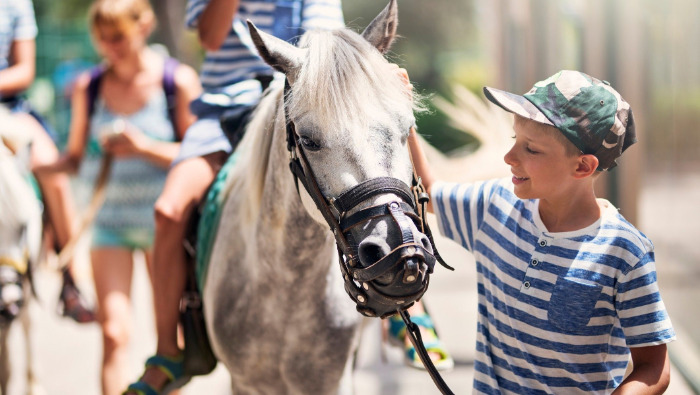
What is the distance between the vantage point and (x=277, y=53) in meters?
2.21

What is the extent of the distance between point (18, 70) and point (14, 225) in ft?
3.37

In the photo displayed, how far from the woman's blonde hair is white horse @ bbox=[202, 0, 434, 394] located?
1765 millimetres

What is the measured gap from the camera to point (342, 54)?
84.7 inches

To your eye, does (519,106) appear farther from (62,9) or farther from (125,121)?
(62,9)

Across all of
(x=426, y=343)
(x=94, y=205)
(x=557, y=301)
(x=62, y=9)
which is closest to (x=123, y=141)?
(x=94, y=205)

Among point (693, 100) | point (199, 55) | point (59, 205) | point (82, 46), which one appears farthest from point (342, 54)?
point (199, 55)

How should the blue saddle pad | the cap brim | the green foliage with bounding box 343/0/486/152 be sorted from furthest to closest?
the green foliage with bounding box 343/0/486/152, the blue saddle pad, the cap brim

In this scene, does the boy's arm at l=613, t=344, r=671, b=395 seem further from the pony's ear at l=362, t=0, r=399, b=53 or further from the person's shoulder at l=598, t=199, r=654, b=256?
the pony's ear at l=362, t=0, r=399, b=53

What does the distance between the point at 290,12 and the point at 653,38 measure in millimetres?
3110

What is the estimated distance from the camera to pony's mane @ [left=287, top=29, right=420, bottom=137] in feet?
6.74

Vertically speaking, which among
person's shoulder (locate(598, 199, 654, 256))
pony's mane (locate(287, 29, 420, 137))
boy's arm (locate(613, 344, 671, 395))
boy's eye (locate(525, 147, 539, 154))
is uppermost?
pony's mane (locate(287, 29, 420, 137))

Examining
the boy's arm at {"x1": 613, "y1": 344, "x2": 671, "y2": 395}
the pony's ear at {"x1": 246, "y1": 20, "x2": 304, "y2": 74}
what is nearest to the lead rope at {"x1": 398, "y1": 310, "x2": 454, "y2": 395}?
the boy's arm at {"x1": 613, "y1": 344, "x2": 671, "y2": 395}

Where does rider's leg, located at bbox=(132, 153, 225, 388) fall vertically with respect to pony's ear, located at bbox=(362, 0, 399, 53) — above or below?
below

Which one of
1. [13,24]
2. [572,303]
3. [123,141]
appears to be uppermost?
[572,303]
